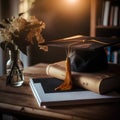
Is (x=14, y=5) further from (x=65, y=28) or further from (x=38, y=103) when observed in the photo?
(x=38, y=103)

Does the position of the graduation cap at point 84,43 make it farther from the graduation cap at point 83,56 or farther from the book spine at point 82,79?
the book spine at point 82,79

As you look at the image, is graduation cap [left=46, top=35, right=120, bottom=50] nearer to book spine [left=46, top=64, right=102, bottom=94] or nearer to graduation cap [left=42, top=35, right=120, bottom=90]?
graduation cap [left=42, top=35, right=120, bottom=90]

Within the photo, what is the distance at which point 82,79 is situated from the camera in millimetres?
1312

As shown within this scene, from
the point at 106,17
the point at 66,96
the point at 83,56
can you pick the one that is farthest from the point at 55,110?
the point at 106,17

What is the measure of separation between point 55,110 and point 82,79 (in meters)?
0.25

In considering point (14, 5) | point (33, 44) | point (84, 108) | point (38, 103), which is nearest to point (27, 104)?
point (38, 103)

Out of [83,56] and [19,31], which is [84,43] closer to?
[83,56]

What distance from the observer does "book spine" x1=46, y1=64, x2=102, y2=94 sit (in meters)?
1.25

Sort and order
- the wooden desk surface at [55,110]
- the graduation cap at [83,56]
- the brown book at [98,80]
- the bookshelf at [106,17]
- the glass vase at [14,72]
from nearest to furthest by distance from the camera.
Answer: the wooden desk surface at [55,110]
the brown book at [98,80]
the graduation cap at [83,56]
the glass vase at [14,72]
the bookshelf at [106,17]

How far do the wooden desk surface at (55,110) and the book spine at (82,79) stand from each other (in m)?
0.10

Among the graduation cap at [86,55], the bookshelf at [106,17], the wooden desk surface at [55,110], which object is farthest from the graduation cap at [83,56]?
the bookshelf at [106,17]

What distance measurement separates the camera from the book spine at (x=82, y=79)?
125cm

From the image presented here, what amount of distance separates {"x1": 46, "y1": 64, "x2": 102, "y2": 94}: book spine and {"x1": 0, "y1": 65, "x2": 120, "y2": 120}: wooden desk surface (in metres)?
0.10

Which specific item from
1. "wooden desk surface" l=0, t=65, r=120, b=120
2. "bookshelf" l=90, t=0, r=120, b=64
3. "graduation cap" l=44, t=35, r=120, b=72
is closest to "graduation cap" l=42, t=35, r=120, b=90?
"graduation cap" l=44, t=35, r=120, b=72
